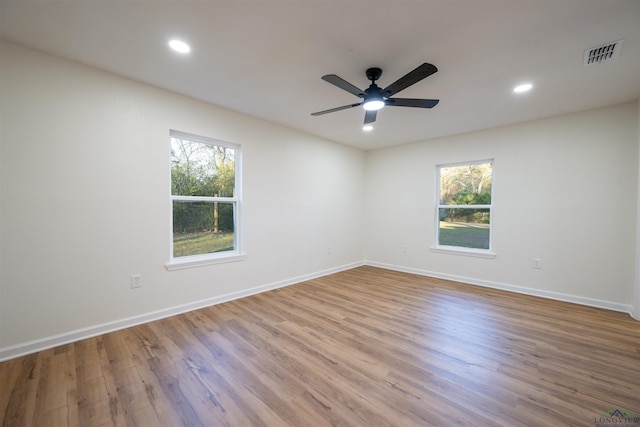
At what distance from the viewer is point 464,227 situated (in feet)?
14.9

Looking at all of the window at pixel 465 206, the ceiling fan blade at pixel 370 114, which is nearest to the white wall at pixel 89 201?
the ceiling fan blade at pixel 370 114

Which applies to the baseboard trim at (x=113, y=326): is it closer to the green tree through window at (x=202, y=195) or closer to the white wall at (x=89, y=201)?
the white wall at (x=89, y=201)

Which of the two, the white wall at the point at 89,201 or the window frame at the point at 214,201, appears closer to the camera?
the white wall at the point at 89,201

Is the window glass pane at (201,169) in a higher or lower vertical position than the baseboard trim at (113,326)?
higher

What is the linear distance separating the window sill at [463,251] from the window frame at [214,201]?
11.2 feet

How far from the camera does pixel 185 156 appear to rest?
3.19 meters

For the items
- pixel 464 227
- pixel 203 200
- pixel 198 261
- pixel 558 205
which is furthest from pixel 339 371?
pixel 558 205

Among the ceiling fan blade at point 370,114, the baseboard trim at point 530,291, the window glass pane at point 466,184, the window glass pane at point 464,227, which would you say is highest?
the ceiling fan blade at point 370,114

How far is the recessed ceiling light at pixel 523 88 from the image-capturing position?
8.95 feet

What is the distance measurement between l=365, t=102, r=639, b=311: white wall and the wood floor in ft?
1.97

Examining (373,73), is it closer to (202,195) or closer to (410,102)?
(410,102)

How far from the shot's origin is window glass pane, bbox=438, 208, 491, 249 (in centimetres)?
431

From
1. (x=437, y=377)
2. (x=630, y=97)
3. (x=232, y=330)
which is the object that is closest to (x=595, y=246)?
(x=630, y=97)

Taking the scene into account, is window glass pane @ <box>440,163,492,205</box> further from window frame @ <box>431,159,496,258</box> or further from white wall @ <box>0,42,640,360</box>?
white wall @ <box>0,42,640,360</box>
